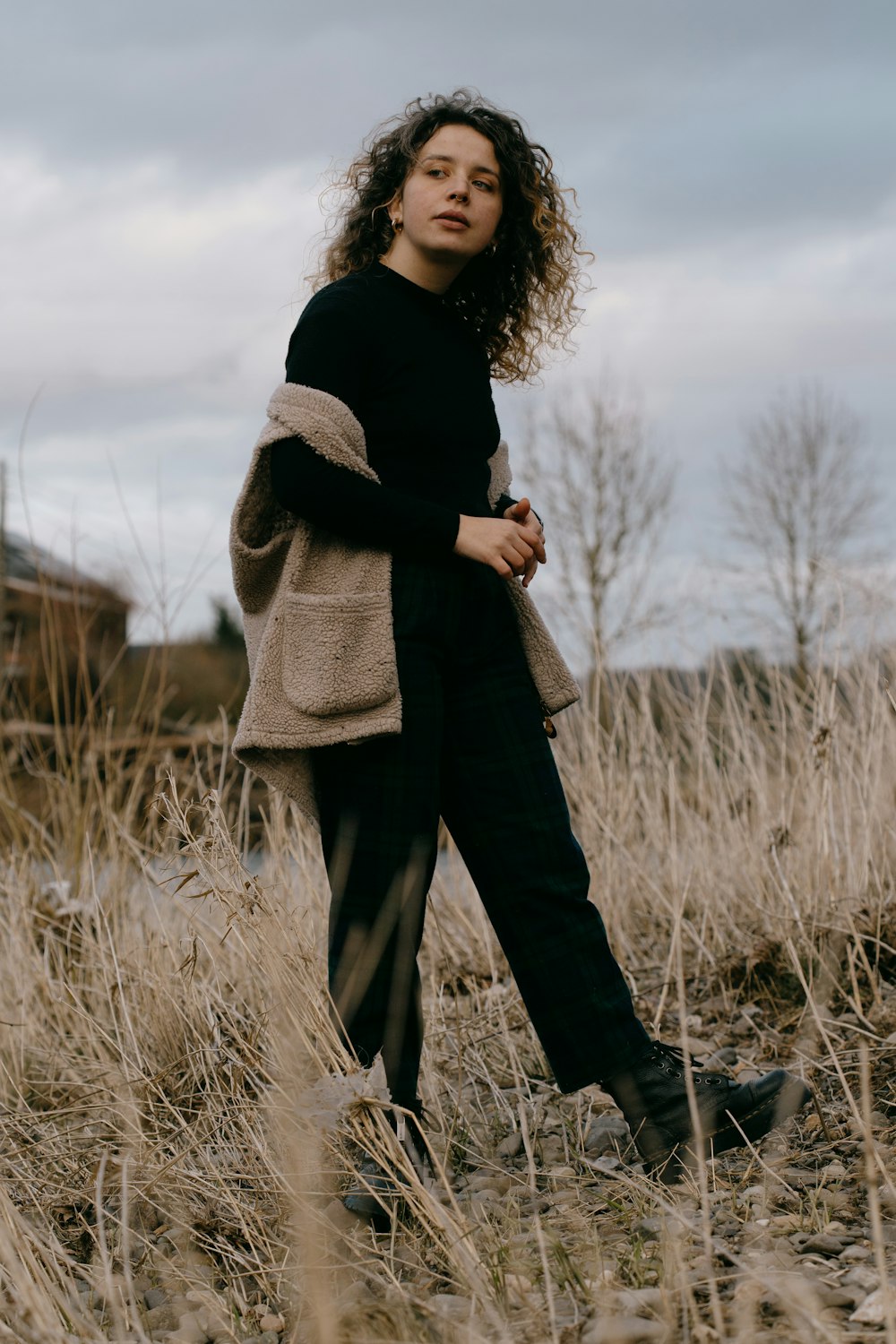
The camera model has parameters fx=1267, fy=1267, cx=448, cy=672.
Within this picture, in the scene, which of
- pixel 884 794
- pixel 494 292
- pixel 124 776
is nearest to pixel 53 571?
pixel 124 776

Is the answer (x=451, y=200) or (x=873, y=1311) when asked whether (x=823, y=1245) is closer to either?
(x=873, y=1311)

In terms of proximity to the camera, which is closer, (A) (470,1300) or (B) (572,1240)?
(A) (470,1300)

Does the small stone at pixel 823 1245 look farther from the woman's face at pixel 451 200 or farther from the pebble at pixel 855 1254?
the woman's face at pixel 451 200

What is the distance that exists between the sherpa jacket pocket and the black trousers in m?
0.05

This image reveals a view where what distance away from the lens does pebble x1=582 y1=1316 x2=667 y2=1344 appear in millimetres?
1239

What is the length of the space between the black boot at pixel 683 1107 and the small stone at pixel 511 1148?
1.01ft

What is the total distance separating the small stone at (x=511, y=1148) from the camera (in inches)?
83.8

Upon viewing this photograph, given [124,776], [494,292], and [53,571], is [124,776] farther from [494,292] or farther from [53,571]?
[494,292]

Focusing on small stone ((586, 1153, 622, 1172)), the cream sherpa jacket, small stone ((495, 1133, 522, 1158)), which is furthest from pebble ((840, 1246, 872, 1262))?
the cream sherpa jacket

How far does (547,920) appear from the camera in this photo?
192 cm

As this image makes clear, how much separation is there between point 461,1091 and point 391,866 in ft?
1.72

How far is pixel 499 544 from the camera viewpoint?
1.85 meters

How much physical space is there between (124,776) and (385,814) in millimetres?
1818

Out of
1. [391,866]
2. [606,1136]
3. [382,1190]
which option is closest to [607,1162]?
[606,1136]
